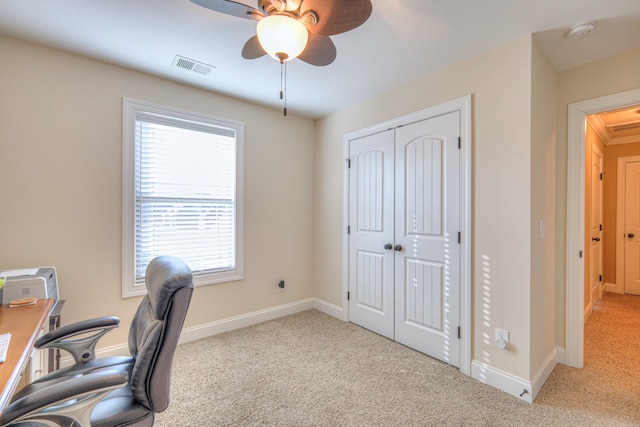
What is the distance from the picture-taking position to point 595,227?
3787 millimetres

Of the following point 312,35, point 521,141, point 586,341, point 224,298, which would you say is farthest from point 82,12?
point 586,341

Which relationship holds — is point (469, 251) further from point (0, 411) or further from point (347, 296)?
point (0, 411)

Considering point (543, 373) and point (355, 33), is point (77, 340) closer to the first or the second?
point (355, 33)

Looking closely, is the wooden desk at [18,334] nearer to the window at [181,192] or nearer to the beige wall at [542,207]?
the window at [181,192]

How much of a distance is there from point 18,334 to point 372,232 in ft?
8.68

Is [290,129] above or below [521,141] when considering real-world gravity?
above

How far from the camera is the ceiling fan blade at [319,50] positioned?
167 centimetres

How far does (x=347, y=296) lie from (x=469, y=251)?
154cm

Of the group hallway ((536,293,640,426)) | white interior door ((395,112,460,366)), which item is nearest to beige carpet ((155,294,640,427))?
hallway ((536,293,640,426))

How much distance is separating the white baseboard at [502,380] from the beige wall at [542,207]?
0.31 ft

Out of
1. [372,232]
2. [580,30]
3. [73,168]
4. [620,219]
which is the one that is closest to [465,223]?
[372,232]

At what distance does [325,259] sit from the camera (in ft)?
12.2

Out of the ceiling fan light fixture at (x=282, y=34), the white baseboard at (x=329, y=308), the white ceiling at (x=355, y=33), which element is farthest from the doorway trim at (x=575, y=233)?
the ceiling fan light fixture at (x=282, y=34)

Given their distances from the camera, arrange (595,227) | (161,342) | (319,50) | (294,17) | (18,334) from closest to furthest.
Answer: (161,342) < (18,334) < (294,17) < (319,50) < (595,227)
